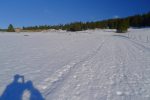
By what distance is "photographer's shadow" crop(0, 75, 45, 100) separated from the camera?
6.00m

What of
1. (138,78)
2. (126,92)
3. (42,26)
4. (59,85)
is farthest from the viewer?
(42,26)

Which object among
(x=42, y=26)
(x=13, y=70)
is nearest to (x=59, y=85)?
(x=13, y=70)

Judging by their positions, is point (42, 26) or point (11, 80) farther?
point (42, 26)

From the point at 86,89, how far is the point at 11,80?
2.85 m

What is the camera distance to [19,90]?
6.64m

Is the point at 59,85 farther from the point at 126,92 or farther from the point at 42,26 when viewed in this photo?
the point at 42,26

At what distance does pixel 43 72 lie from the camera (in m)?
9.55

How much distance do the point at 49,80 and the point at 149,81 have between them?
150 inches

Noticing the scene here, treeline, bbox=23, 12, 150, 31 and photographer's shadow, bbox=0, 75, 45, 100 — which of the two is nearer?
photographer's shadow, bbox=0, 75, 45, 100

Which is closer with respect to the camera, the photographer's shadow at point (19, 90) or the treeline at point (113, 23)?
the photographer's shadow at point (19, 90)

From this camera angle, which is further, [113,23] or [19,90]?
[113,23]

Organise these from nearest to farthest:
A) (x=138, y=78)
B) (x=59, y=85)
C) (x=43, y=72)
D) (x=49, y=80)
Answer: (x=59, y=85) → (x=49, y=80) → (x=138, y=78) → (x=43, y=72)

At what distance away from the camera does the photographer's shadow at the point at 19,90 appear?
6000 millimetres

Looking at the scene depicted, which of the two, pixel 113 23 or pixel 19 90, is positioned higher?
pixel 113 23
